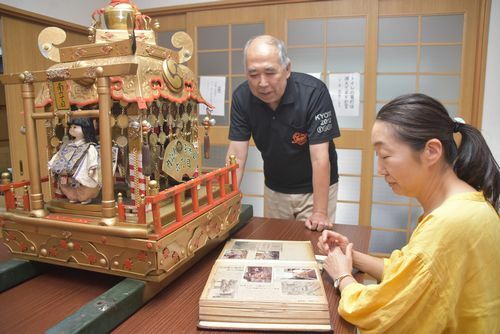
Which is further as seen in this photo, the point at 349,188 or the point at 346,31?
the point at 349,188

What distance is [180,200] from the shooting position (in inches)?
39.0

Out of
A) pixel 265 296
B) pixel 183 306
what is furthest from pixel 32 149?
pixel 265 296

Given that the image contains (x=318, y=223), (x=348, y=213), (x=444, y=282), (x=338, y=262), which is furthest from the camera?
(x=348, y=213)

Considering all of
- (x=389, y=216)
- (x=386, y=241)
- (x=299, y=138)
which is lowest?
(x=386, y=241)

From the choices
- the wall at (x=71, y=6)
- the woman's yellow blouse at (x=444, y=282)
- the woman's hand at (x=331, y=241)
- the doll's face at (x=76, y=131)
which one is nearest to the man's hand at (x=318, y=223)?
the woman's hand at (x=331, y=241)

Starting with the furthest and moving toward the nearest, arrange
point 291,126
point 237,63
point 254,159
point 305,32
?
point 254,159
point 237,63
point 305,32
point 291,126

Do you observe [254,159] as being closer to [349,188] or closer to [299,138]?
[349,188]

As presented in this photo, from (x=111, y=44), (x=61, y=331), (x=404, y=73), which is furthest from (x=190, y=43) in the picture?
(x=404, y=73)

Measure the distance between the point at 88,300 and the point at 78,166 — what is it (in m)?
0.35

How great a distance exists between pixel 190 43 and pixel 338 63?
6.27 feet

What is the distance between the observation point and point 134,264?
2.98 ft

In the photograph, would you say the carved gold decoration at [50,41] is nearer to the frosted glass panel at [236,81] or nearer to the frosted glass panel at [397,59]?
the frosted glass panel at [236,81]

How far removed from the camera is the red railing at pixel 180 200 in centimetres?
88

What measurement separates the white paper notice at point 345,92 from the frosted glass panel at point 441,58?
1.65 ft
